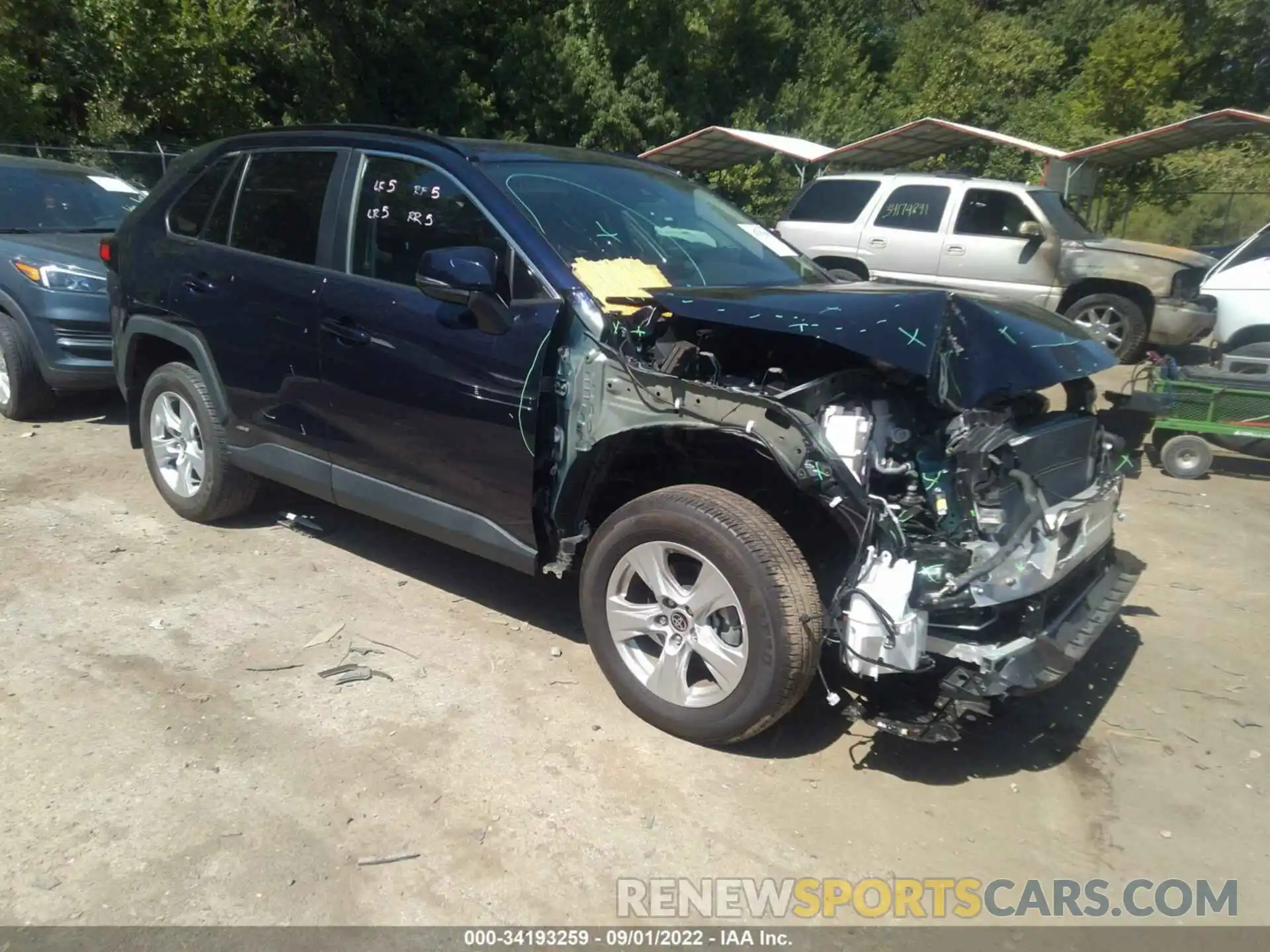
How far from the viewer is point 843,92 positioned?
28.6 m

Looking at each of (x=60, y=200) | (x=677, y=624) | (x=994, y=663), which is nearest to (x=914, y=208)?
(x=60, y=200)

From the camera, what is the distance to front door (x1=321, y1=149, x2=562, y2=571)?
3852 mm

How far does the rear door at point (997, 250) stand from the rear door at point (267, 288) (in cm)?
848

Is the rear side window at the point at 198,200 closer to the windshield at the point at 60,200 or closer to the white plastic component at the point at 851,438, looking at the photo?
the windshield at the point at 60,200

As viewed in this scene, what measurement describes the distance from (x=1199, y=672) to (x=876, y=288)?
2.11 m

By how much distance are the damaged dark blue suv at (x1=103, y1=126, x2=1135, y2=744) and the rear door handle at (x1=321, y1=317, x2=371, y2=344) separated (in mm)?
19

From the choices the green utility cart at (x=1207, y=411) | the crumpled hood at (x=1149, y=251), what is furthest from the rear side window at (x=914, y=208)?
the green utility cart at (x=1207, y=411)

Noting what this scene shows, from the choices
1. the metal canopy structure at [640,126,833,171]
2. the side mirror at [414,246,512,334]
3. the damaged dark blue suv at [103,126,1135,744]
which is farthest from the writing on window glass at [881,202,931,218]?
the side mirror at [414,246,512,334]

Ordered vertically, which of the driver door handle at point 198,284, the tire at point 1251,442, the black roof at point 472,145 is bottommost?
the tire at point 1251,442

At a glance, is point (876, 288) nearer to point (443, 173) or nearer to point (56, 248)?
point (443, 173)

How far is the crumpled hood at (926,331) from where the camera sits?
3285mm

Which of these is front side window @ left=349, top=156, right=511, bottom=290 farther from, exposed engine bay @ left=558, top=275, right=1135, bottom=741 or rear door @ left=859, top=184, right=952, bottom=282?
rear door @ left=859, top=184, right=952, bottom=282

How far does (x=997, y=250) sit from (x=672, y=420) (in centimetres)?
921

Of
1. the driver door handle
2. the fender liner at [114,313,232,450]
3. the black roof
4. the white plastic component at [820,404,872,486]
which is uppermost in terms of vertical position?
the black roof
